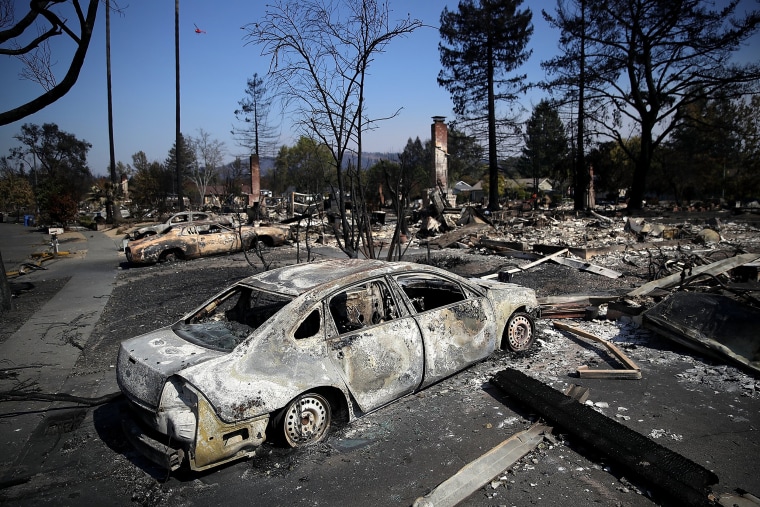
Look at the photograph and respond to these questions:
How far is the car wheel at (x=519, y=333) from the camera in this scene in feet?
18.6

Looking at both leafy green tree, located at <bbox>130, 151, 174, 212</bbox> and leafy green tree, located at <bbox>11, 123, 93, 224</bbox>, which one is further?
leafy green tree, located at <bbox>11, 123, 93, 224</bbox>

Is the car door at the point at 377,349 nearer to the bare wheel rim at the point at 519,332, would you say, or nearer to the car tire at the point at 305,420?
the car tire at the point at 305,420

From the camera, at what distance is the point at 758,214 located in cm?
2283

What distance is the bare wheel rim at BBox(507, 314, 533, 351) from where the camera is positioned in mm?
5680

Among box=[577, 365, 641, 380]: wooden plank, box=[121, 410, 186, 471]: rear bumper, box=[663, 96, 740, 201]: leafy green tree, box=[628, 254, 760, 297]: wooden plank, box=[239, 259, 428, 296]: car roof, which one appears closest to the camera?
box=[121, 410, 186, 471]: rear bumper

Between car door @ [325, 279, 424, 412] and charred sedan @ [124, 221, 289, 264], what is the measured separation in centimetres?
1017

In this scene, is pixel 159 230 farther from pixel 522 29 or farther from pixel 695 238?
pixel 522 29

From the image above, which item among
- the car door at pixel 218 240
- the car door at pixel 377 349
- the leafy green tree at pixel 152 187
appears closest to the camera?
the car door at pixel 377 349

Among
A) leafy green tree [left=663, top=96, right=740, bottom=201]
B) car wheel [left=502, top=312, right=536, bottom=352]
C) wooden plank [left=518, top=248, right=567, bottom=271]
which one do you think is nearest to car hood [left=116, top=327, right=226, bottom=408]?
car wheel [left=502, top=312, right=536, bottom=352]

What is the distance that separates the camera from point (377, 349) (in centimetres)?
413

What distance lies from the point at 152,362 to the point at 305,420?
129 cm

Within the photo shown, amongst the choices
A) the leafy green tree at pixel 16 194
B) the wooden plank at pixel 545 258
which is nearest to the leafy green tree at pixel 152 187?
the leafy green tree at pixel 16 194

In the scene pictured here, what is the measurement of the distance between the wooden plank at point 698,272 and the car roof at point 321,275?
453 cm

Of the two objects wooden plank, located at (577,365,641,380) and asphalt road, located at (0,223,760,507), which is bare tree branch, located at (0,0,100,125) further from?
wooden plank, located at (577,365,641,380)
